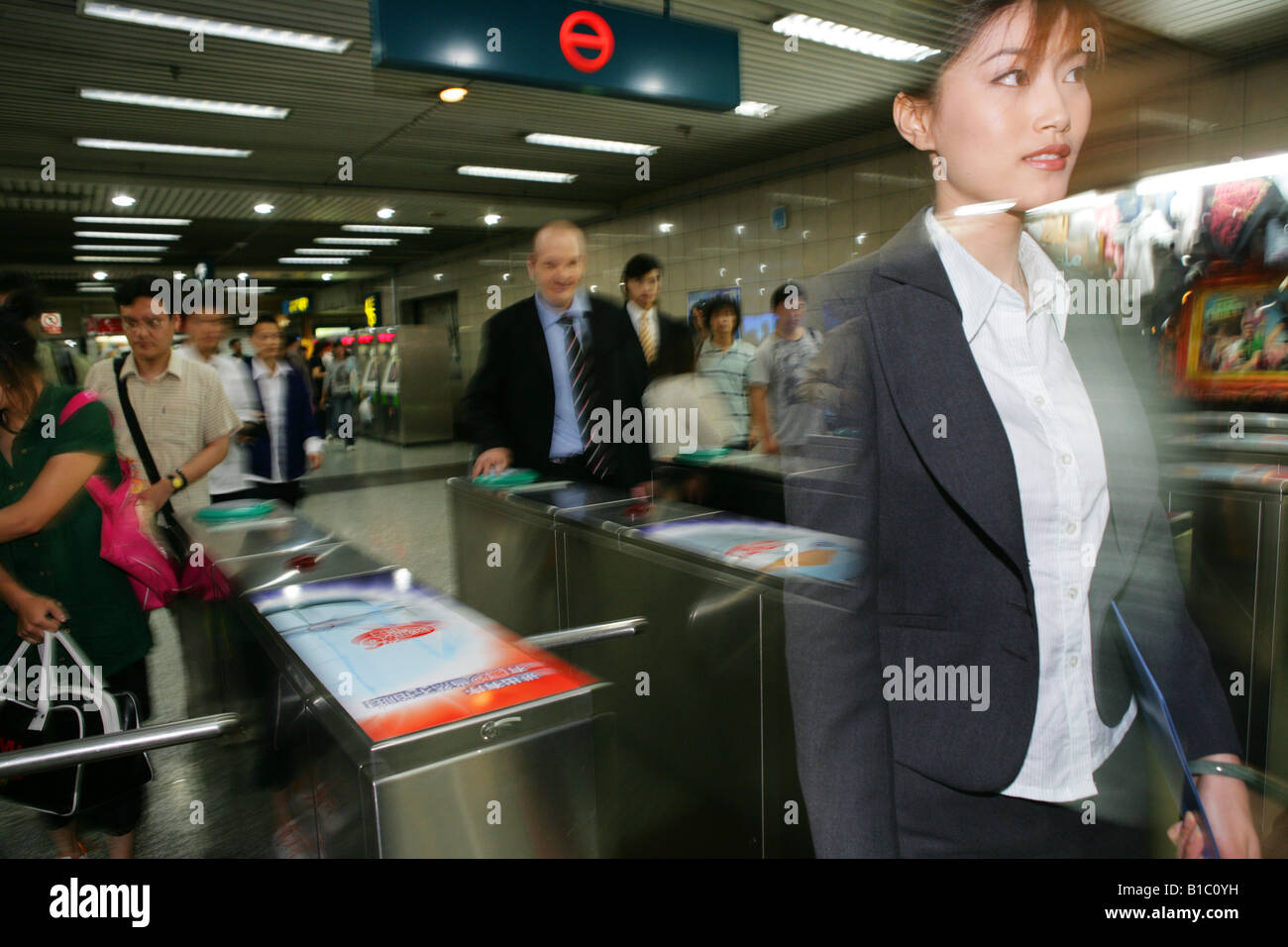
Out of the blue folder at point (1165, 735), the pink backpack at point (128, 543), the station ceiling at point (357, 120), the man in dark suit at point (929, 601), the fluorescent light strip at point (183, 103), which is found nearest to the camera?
the man in dark suit at point (929, 601)

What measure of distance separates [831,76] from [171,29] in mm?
4116

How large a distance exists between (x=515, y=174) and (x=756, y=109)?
3047 mm

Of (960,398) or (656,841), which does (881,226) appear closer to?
(656,841)

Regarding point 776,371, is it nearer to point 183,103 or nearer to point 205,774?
point 205,774

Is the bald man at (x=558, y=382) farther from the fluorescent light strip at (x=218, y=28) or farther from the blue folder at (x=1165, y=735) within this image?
the fluorescent light strip at (x=218, y=28)

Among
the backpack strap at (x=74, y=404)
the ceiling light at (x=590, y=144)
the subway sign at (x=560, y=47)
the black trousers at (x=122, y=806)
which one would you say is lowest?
the black trousers at (x=122, y=806)

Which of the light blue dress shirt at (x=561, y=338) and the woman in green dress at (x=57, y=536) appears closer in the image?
the woman in green dress at (x=57, y=536)

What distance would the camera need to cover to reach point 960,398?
0.67 m

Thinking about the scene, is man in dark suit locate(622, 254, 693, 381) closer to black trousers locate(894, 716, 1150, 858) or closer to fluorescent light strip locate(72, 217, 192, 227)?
black trousers locate(894, 716, 1150, 858)

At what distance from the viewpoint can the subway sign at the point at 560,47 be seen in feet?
8.05

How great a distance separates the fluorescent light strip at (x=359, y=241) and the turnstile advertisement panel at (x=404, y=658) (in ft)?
38.8

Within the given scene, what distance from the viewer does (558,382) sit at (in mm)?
2738

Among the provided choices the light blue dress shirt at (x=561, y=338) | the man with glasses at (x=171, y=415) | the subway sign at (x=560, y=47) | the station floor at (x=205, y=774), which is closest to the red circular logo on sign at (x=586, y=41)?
the subway sign at (x=560, y=47)
